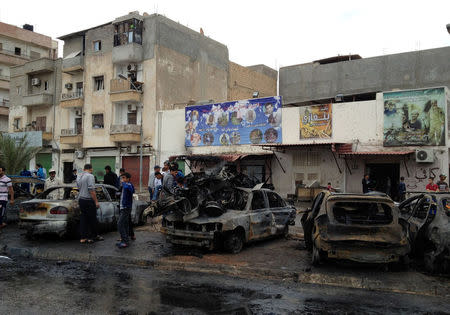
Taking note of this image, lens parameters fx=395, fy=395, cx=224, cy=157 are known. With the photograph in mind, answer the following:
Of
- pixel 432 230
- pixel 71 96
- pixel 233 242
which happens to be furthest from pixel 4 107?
pixel 432 230

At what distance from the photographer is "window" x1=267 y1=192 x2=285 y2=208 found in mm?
9825

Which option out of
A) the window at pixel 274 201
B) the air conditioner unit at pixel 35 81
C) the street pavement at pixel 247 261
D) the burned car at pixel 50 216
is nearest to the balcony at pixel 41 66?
the air conditioner unit at pixel 35 81

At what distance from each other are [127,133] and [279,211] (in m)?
19.2

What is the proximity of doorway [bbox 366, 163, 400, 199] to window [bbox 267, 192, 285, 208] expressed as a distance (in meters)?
10.6

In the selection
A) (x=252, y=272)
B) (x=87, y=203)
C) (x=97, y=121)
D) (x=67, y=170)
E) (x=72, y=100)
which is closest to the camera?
(x=252, y=272)

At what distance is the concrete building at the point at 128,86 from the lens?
89.5 ft

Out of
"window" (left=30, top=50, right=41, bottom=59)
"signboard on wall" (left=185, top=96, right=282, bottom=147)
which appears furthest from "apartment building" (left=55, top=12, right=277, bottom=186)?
"window" (left=30, top=50, right=41, bottom=59)

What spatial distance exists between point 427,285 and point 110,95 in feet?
84.1

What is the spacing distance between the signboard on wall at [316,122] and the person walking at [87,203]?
44.5ft

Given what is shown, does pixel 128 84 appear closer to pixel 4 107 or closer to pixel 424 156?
pixel 424 156

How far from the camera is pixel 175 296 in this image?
5.48 metres

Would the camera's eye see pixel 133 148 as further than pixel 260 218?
Yes

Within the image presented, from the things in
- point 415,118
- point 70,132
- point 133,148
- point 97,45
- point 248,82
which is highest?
point 97,45

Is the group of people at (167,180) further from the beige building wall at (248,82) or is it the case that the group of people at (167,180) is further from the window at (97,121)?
the beige building wall at (248,82)
